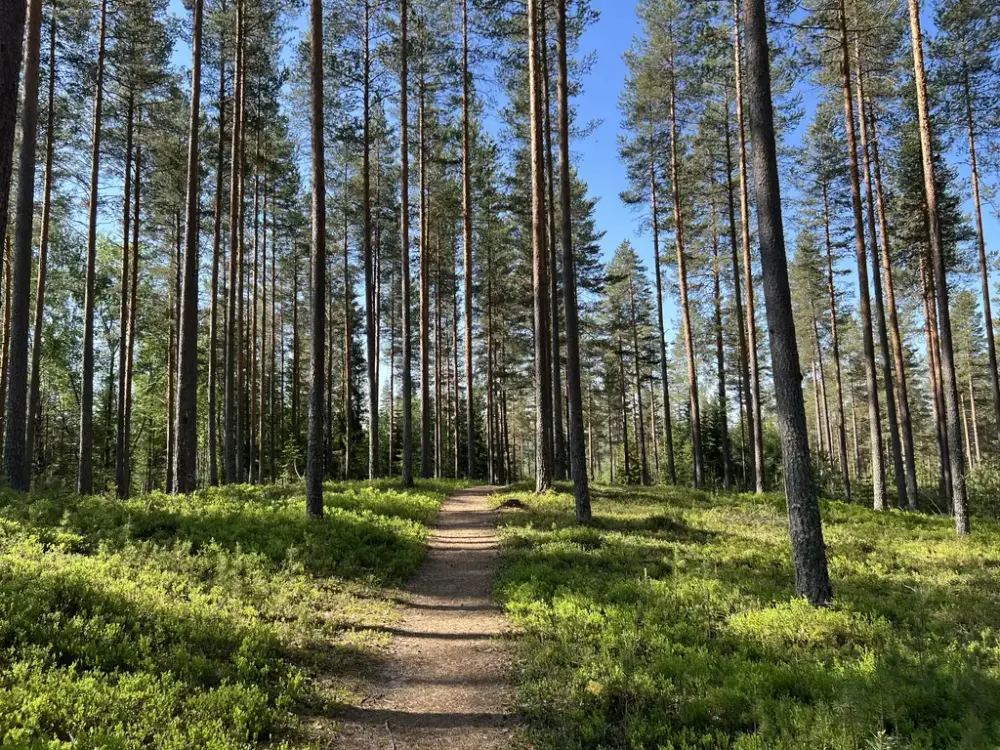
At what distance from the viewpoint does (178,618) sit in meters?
5.71

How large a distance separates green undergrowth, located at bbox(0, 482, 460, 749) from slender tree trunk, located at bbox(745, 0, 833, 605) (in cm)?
561

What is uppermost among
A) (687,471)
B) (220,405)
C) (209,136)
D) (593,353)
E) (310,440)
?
(209,136)

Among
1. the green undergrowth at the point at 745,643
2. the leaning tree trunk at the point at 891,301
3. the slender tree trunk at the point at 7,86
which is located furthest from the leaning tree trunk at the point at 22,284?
the leaning tree trunk at the point at 891,301

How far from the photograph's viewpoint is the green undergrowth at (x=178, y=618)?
157 inches

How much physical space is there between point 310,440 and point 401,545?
9.41 ft

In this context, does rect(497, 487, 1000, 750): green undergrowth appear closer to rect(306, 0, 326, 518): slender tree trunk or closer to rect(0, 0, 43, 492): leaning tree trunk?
rect(306, 0, 326, 518): slender tree trunk

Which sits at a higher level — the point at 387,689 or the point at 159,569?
the point at 159,569

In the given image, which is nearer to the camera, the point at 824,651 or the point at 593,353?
the point at 824,651

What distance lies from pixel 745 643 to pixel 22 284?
15.1 meters

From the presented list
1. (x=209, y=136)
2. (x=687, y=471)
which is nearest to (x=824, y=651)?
(x=209, y=136)

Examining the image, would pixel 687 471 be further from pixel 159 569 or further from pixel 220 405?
pixel 159 569

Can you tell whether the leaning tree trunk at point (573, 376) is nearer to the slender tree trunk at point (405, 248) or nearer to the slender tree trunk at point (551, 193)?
the slender tree trunk at point (551, 193)

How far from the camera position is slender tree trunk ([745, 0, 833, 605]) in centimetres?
701

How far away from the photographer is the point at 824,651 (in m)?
5.60
